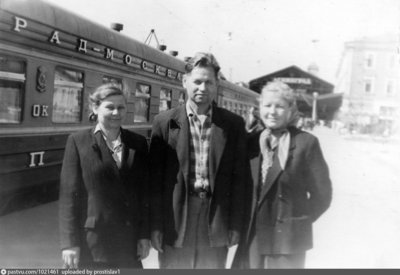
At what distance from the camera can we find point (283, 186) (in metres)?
2.35

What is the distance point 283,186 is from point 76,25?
131 inches

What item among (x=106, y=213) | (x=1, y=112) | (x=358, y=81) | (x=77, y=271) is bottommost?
(x=77, y=271)

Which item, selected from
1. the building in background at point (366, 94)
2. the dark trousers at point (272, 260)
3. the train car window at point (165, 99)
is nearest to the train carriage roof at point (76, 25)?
the train car window at point (165, 99)

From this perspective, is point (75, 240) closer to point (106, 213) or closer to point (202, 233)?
point (106, 213)

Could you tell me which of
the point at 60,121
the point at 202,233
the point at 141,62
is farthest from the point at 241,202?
the point at 141,62

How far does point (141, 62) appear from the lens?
6172 millimetres

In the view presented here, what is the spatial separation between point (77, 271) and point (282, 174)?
139cm

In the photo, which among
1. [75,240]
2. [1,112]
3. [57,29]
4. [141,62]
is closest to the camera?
[75,240]

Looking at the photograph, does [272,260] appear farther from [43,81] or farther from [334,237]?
[43,81]

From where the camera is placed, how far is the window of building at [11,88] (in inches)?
143

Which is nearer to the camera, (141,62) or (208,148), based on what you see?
(208,148)

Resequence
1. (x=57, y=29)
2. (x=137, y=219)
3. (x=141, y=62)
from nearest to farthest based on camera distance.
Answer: (x=137, y=219) < (x=57, y=29) < (x=141, y=62)

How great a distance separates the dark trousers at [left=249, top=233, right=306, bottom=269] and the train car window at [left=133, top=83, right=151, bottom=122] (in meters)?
4.08

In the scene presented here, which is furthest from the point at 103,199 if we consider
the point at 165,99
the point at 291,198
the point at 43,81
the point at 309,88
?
the point at 309,88
